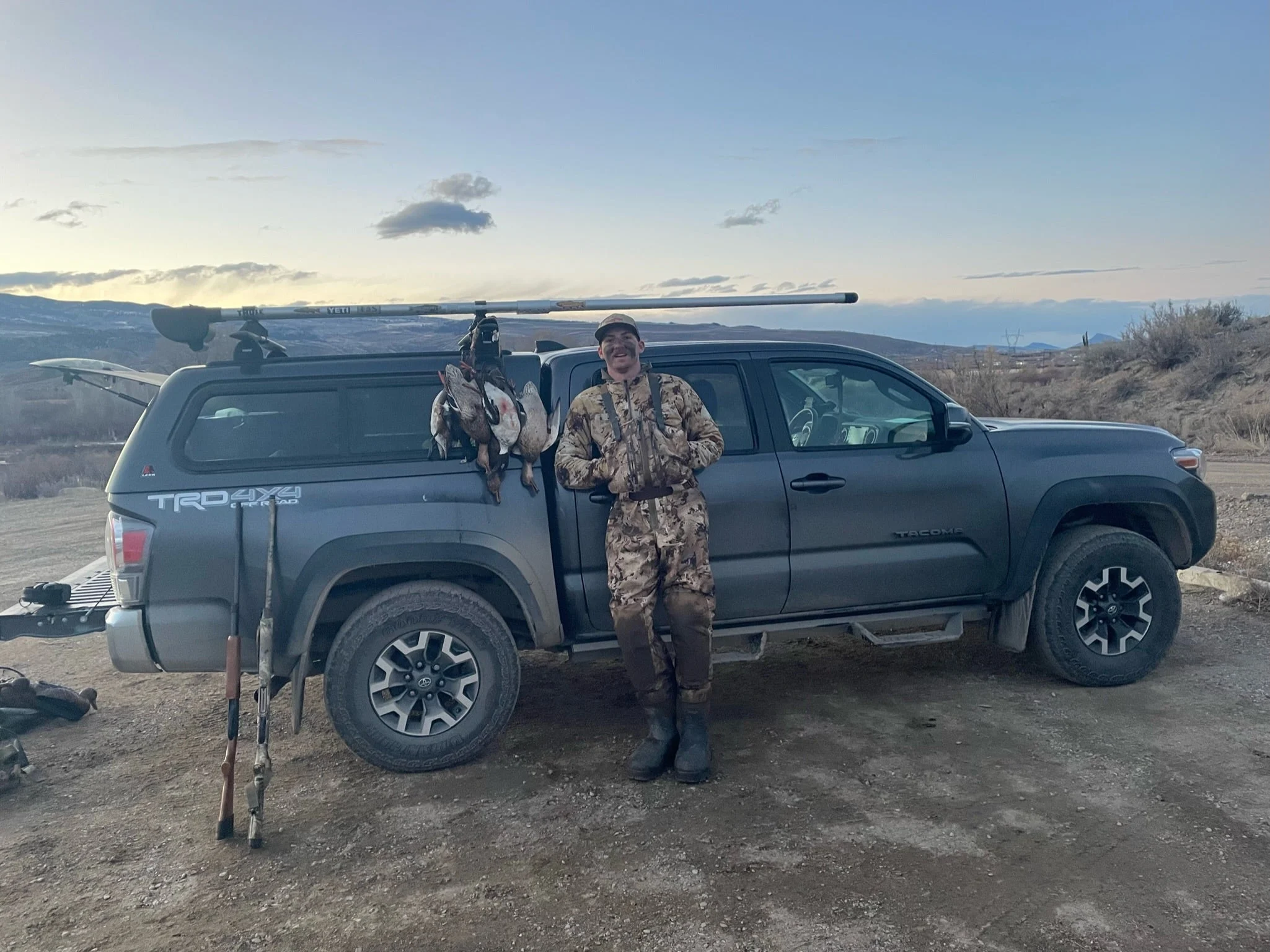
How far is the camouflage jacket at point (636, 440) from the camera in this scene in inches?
162

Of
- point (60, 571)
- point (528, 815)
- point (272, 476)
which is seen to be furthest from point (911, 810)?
point (60, 571)

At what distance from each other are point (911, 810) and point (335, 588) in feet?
8.88

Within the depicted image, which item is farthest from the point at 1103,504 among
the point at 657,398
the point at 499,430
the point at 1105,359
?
the point at 1105,359

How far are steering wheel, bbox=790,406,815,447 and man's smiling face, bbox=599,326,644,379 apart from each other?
0.95 m

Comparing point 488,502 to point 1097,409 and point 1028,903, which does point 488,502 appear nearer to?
point 1028,903

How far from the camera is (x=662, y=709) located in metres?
4.26

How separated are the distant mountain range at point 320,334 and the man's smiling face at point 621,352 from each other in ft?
2.60

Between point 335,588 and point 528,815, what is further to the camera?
point 335,588

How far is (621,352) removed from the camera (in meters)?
4.25

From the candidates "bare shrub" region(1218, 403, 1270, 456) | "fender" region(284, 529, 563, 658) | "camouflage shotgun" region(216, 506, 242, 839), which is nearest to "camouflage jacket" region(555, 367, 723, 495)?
"fender" region(284, 529, 563, 658)

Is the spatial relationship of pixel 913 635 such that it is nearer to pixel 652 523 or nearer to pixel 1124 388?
pixel 652 523

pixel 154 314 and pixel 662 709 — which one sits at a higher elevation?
pixel 154 314

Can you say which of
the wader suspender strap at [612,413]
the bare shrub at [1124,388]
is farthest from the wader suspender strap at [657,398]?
the bare shrub at [1124,388]

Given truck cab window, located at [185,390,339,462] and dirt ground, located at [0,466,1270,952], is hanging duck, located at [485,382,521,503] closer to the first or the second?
truck cab window, located at [185,390,339,462]
